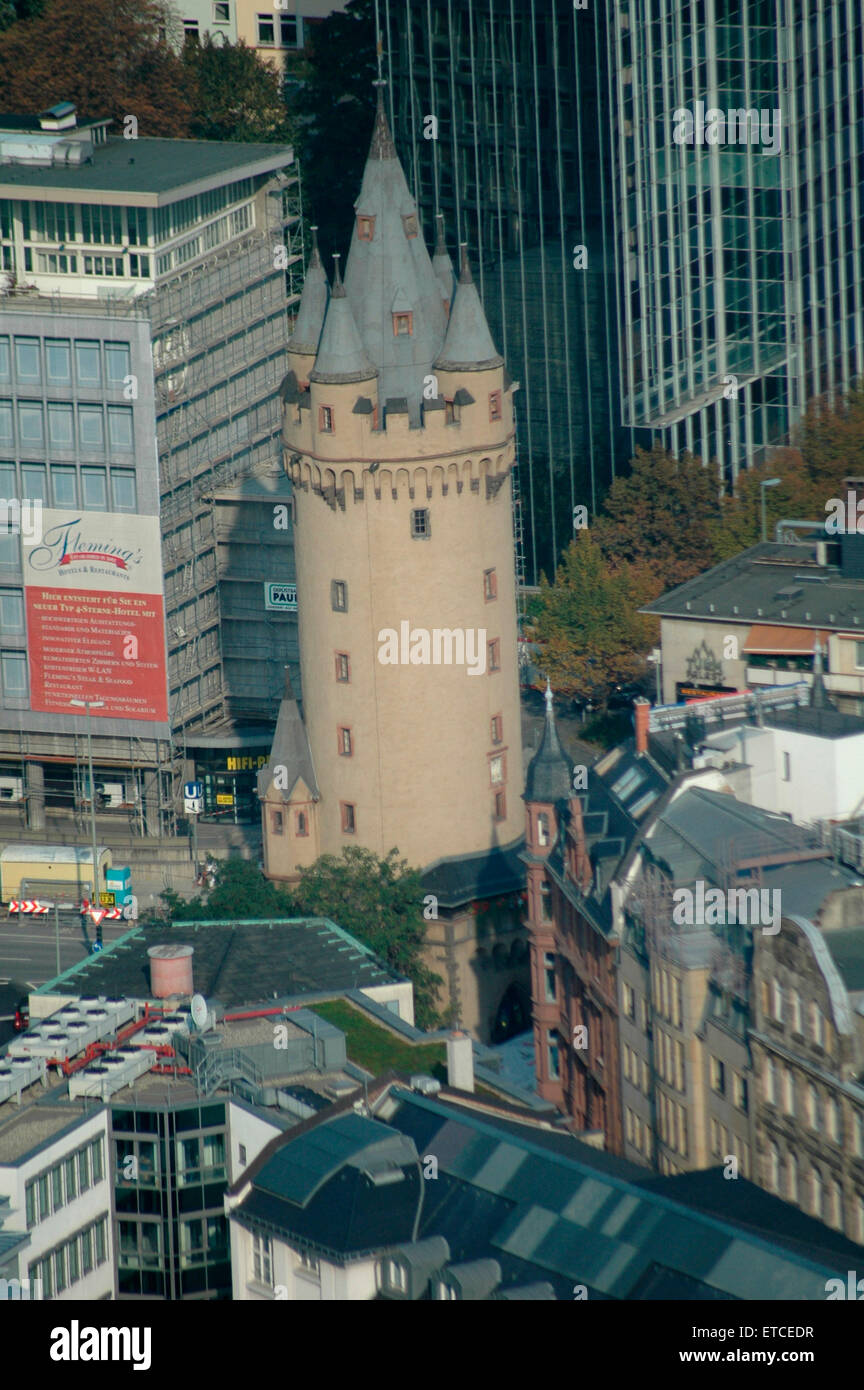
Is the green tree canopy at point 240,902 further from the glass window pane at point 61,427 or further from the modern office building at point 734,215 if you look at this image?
the modern office building at point 734,215

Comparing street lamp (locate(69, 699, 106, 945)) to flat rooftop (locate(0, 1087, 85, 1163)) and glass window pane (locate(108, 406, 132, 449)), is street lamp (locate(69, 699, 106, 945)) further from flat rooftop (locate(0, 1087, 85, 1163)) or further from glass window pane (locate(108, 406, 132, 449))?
flat rooftop (locate(0, 1087, 85, 1163))

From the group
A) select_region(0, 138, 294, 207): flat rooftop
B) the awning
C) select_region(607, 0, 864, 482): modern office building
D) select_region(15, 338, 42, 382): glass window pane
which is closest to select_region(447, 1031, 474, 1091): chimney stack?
the awning

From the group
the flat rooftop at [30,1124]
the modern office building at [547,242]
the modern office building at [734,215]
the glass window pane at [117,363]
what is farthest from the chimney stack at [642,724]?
the modern office building at [547,242]

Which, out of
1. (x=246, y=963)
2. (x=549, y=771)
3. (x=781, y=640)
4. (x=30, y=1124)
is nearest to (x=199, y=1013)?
(x=30, y=1124)

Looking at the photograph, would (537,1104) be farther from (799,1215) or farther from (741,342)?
(741,342)
